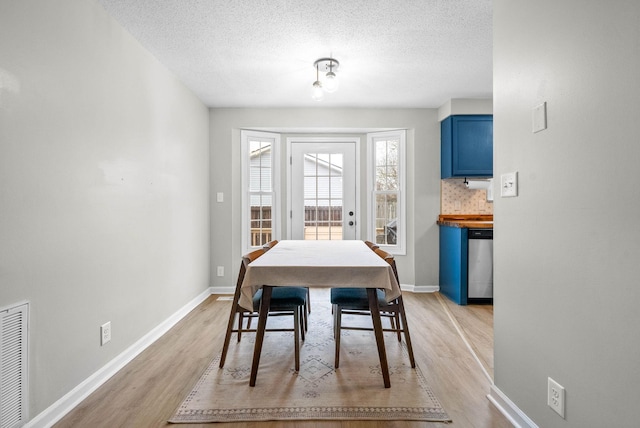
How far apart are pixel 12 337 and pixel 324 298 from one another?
2.98 meters

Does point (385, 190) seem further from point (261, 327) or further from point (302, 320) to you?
point (261, 327)

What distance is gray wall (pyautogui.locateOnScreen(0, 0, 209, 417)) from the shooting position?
5.07 feet

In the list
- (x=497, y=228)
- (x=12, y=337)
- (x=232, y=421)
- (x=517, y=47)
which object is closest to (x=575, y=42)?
(x=517, y=47)

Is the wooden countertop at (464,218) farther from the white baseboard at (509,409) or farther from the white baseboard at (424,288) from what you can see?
the white baseboard at (509,409)

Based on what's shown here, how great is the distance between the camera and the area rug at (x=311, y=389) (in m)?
1.75

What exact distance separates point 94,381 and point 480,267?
369cm

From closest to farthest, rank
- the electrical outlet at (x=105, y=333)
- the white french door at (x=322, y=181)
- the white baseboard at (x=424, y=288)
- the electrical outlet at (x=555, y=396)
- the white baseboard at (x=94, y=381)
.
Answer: the electrical outlet at (x=555, y=396) → the white baseboard at (x=94, y=381) → the electrical outlet at (x=105, y=333) → the white baseboard at (x=424, y=288) → the white french door at (x=322, y=181)

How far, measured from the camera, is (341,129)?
14.5ft

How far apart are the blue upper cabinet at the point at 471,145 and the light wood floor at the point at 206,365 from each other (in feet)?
5.52

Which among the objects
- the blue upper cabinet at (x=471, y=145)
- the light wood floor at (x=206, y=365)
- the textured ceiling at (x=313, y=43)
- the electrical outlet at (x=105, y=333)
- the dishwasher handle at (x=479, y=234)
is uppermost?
the textured ceiling at (x=313, y=43)

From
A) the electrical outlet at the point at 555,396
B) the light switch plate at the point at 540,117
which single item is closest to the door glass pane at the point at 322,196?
the light switch plate at the point at 540,117

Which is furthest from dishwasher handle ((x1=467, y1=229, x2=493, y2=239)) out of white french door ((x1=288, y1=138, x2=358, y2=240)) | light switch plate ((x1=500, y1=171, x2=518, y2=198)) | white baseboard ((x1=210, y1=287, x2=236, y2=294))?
white baseboard ((x1=210, y1=287, x2=236, y2=294))

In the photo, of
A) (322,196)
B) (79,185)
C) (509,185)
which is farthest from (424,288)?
(79,185)

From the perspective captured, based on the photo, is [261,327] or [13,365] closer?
[13,365]
